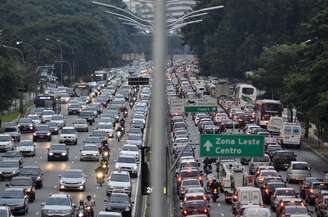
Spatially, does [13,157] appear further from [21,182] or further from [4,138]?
[21,182]

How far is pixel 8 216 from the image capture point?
35.5 meters

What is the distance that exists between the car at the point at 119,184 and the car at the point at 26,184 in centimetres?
344

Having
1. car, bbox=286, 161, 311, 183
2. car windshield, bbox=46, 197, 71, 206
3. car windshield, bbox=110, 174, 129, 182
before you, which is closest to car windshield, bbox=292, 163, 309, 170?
car, bbox=286, 161, 311, 183

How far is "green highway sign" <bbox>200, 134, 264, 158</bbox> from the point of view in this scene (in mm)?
32031

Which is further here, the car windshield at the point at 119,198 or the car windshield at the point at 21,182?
the car windshield at the point at 21,182

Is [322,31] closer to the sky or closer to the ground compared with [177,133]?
closer to the sky

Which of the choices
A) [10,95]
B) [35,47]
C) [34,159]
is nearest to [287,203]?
[34,159]

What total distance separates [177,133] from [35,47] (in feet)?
259

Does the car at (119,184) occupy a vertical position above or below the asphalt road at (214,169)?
above

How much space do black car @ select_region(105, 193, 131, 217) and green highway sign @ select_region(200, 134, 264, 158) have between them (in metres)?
7.48

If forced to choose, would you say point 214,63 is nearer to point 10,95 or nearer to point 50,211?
point 10,95

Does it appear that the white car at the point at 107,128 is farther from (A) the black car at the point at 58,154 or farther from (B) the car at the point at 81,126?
(A) the black car at the point at 58,154

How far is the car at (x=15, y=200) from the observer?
40.4 meters

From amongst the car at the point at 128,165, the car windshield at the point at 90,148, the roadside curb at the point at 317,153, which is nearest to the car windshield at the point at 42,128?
the car windshield at the point at 90,148
